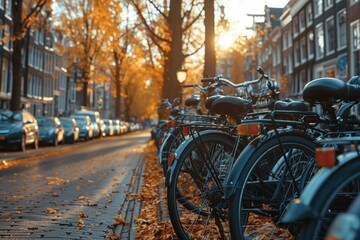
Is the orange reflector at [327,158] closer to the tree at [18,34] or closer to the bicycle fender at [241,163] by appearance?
the bicycle fender at [241,163]

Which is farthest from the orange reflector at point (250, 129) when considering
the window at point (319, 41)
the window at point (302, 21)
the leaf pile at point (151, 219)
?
the window at point (302, 21)

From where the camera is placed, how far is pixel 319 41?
35.3m

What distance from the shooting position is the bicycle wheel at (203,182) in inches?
152

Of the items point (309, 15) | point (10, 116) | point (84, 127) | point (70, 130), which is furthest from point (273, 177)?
point (309, 15)

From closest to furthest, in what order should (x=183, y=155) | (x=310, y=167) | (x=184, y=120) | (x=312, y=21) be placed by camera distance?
(x=310, y=167) < (x=183, y=155) < (x=184, y=120) < (x=312, y=21)

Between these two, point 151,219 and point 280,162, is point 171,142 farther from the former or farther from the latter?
point 280,162

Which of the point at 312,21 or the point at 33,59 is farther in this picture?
the point at 33,59

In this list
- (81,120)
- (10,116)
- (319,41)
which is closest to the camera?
(10,116)

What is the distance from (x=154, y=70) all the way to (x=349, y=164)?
28320mm

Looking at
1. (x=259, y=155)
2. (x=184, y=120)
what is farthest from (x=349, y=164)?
(x=184, y=120)

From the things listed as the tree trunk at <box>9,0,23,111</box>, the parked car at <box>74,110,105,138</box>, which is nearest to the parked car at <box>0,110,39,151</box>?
the tree trunk at <box>9,0,23,111</box>

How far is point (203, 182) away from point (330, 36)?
3056 cm

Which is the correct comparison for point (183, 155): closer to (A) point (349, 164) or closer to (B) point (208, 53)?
(A) point (349, 164)

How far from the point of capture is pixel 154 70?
30.1 meters
